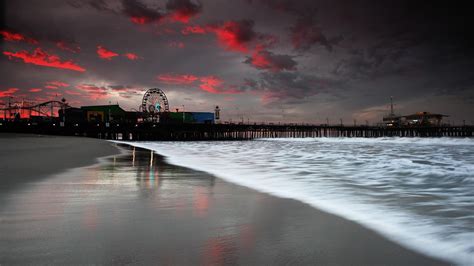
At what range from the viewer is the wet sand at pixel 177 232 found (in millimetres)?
3449

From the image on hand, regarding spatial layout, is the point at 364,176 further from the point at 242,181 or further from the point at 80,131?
the point at 80,131

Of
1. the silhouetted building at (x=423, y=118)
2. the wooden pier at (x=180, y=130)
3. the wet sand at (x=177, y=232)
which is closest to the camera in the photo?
the wet sand at (x=177, y=232)

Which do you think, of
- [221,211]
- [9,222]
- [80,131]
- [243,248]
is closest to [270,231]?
A: [243,248]

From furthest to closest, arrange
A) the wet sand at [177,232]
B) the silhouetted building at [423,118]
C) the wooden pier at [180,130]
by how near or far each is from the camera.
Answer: the silhouetted building at [423,118] → the wooden pier at [180,130] → the wet sand at [177,232]

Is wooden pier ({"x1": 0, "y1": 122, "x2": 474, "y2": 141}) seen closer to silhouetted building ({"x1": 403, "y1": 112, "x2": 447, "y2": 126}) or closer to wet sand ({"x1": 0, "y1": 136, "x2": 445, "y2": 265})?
silhouetted building ({"x1": 403, "y1": 112, "x2": 447, "y2": 126})

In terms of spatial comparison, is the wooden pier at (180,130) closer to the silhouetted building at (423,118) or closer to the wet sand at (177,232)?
the silhouetted building at (423,118)

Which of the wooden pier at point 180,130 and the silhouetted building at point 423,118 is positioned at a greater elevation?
the silhouetted building at point 423,118

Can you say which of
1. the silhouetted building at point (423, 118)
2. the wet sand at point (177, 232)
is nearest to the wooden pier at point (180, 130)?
the silhouetted building at point (423, 118)

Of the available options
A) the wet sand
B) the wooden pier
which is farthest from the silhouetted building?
the wet sand

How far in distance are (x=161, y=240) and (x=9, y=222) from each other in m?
2.46

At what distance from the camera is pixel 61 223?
4691 mm

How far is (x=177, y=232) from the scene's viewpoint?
4.37m

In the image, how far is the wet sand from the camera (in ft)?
11.3

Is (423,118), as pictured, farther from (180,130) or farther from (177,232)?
(177,232)
